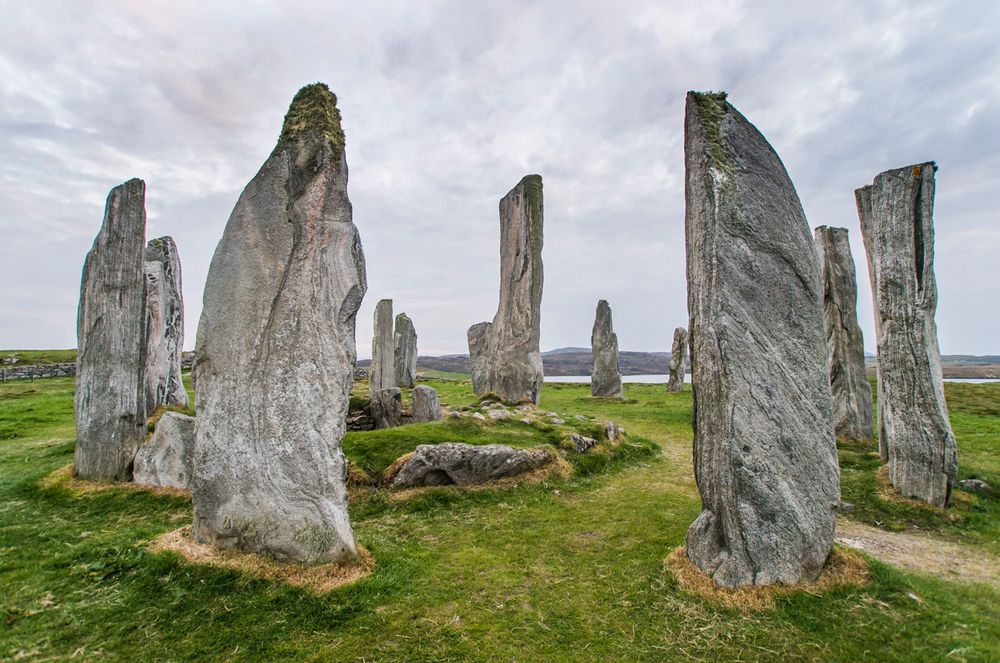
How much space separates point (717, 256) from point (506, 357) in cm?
1152

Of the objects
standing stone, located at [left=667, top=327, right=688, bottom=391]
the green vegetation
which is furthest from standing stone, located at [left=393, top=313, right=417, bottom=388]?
the green vegetation

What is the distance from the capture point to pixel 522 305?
16.3 metres

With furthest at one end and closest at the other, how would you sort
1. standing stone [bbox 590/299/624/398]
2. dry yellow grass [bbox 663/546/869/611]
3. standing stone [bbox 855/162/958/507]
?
standing stone [bbox 590/299/624/398], standing stone [bbox 855/162/958/507], dry yellow grass [bbox 663/546/869/611]

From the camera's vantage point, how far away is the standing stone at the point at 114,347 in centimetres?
888

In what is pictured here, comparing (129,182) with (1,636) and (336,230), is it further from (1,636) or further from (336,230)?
(1,636)

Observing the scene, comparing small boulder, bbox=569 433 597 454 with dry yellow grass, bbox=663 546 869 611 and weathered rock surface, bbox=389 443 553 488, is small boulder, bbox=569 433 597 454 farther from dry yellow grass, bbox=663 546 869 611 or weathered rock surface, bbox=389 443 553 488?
dry yellow grass, bbox=663 546 869 611

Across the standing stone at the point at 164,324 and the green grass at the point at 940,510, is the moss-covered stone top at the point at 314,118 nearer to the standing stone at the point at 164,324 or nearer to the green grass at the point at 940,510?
the standing stone at the point at 164,324

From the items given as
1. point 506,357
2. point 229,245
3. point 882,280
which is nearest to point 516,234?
point 506,357

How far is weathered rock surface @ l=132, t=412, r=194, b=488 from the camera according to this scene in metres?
8.54

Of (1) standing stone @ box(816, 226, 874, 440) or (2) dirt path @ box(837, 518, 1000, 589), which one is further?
(1) standing stone @ box(816, 226, 874, 440)

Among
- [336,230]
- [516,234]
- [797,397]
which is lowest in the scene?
[797,397]

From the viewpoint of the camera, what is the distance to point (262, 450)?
5.54 metres

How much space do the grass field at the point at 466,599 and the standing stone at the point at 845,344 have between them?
501 cm

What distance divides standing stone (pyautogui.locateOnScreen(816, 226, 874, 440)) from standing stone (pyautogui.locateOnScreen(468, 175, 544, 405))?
785cm
